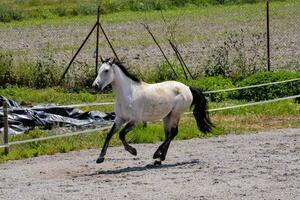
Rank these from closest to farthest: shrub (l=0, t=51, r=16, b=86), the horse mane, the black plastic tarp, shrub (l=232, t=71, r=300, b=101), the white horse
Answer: the white horse
the horse mane
the black plastic tarp
shrub (l=232, t=71, r=300, b=101)
shrub (l=0, t=51, r=16, b=86)

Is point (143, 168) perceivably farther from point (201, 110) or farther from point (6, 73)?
point (6, 73)

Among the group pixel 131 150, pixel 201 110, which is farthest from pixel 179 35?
pixel 131 150

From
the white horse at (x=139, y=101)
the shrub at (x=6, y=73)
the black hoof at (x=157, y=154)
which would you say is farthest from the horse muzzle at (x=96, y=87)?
the shrub at (x=6, y=73)

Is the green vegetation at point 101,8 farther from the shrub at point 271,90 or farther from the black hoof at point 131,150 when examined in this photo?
the black hoof at point 131,150

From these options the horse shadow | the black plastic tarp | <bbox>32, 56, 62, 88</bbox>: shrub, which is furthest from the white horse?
<bbox>32, 56, 62, 88</bbox>: shrub

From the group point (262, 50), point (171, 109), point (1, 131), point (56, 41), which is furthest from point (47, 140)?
point (56, 41)

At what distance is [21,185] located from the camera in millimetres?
13172

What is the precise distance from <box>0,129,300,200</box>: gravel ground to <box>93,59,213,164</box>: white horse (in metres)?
0.52

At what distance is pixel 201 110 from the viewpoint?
52.4 feet

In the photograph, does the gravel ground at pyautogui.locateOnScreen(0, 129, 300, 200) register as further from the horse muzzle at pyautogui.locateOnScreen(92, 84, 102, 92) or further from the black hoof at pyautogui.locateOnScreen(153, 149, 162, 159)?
the horse muzzle at pyautogui.locateOnScreen(92, 84, 102, 92)

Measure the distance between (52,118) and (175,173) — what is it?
5.70m

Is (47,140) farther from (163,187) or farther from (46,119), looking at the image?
(163,187)

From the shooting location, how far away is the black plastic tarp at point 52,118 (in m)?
18.5

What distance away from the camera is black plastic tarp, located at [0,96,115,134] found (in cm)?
1853
